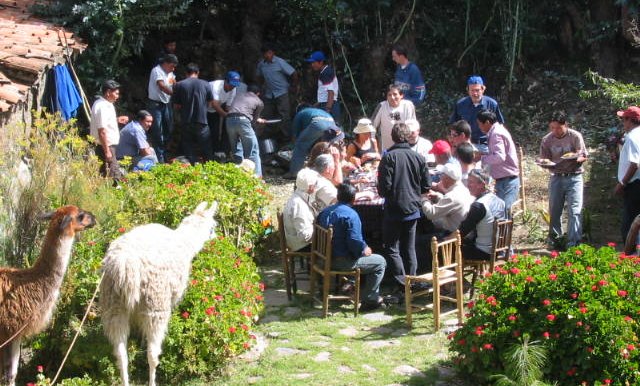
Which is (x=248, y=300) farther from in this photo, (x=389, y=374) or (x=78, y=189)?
(x=78, y=189)

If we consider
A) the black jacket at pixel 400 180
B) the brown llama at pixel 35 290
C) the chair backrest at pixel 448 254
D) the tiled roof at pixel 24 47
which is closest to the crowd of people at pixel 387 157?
the black jacket at pixel 400 180

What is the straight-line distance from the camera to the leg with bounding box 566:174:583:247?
1155 cm

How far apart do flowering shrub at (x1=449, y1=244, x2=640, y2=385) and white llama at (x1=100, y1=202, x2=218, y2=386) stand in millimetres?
2406

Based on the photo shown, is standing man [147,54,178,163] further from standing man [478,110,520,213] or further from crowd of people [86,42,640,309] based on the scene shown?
standing man [478,110,520,213]

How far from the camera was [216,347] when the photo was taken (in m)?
7.86

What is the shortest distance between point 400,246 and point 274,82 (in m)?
7.40

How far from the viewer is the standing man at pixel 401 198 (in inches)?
385

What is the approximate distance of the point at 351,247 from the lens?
9.49 m

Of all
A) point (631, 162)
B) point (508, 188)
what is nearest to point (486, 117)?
point (508, 188)

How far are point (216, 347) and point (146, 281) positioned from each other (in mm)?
829

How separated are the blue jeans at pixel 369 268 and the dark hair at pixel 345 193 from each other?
0.60 meters

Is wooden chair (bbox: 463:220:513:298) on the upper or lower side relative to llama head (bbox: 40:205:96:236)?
lower

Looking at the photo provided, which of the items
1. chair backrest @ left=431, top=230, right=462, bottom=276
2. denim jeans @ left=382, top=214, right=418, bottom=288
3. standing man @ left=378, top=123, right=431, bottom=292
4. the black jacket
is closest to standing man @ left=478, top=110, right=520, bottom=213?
standing man @ left=378, top=123, right=431, bottom=292

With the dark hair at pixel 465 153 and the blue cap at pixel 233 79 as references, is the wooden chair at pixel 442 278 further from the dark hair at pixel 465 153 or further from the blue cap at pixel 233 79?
the blue cap at pixel 233 79
